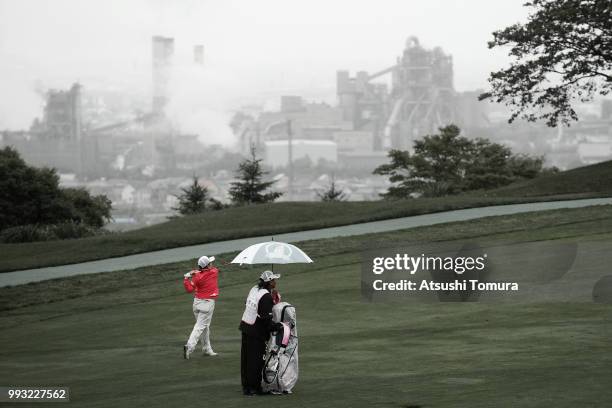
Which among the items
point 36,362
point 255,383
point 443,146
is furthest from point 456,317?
point 443,146

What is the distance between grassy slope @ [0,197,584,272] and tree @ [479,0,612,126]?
9.63 m

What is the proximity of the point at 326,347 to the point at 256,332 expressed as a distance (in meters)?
3.66

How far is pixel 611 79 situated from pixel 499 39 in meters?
5.86

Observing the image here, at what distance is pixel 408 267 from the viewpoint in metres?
23.1

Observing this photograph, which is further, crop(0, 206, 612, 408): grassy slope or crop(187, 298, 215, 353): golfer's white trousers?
crop(187, 298, 215, 353): golfer's white trousers

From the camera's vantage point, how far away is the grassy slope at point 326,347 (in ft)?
50.4

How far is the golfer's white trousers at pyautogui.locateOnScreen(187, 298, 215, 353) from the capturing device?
789 inches

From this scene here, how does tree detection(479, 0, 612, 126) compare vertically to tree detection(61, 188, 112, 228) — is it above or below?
above

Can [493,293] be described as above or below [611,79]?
below

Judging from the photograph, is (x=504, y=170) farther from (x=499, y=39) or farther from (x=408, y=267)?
(x=408, y=267)

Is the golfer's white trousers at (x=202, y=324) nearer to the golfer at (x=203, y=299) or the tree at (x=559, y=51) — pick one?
the golfer at (x=203, y=299)

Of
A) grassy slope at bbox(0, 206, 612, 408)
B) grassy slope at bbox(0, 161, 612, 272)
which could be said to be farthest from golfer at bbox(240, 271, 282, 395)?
grassy slope at bbox(0, 161, 612, 272)

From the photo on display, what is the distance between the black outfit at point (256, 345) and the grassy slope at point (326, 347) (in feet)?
1.13

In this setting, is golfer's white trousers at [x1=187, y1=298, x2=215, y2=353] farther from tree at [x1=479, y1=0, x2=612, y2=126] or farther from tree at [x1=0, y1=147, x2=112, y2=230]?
tree at [x1=0, y1=147, x2=112, y2=230]
